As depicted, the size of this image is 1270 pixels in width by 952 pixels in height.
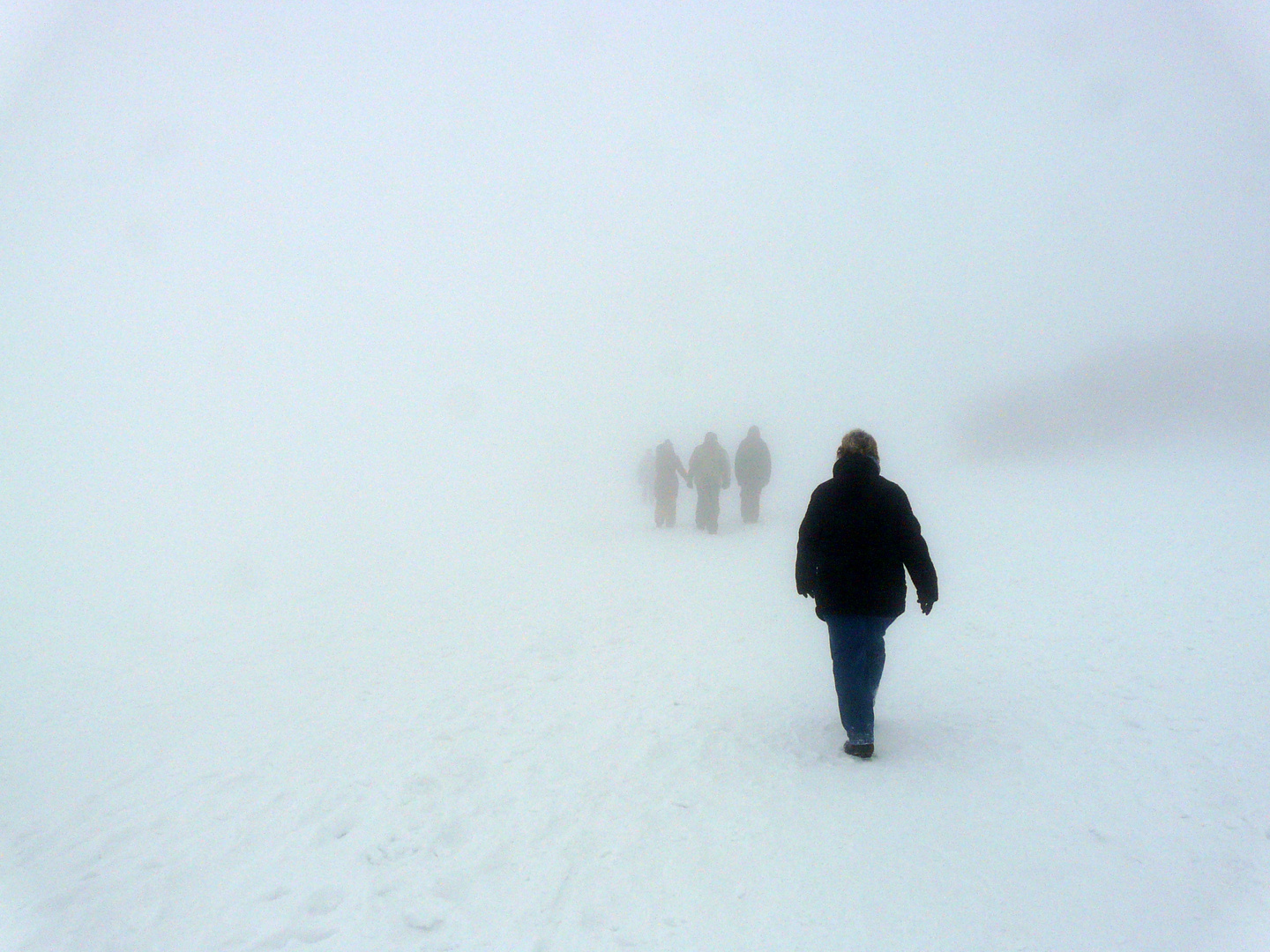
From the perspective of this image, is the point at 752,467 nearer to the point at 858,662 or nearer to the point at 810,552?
the point at 810,552

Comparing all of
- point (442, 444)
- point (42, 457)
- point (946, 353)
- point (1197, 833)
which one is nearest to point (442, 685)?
point (1197, 833)

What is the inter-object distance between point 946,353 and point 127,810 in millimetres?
87115

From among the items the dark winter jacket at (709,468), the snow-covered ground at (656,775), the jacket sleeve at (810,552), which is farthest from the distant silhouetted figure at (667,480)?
the jacket sleeve at (810,552)

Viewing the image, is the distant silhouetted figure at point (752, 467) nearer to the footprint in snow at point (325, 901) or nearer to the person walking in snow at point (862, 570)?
the person walking in snow at point (862, 570)

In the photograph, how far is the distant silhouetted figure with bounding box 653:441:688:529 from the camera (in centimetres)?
1739

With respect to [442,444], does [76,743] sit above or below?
below

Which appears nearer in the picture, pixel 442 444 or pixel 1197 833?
pixel 1197 833

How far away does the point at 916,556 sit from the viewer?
15.4 ft

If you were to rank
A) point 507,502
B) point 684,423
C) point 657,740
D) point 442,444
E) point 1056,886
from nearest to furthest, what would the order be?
point 1056,886 < point 657,740 < point 507,502 < point 442,444 < point 684,423

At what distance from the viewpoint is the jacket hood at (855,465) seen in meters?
4.78

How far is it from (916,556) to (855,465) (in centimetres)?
72

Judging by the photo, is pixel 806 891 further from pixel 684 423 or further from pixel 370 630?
pixel 684 423

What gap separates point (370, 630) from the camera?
31.2 ft

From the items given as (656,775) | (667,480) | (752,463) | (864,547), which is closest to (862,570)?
(864,547)
